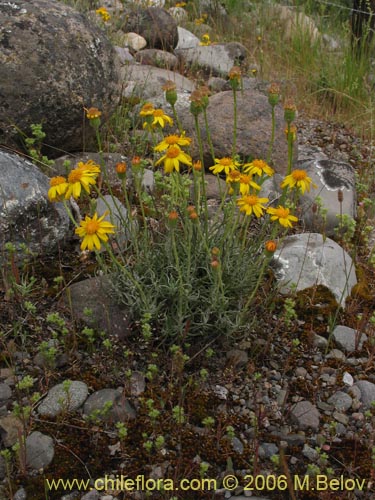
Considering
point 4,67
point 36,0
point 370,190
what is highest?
point 36,0

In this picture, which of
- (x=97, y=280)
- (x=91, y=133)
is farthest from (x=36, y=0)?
(x=97, y=280)

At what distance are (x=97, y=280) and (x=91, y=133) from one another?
1443 millimetres

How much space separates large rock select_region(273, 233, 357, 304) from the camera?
2985 millimetres

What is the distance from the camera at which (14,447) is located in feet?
6.30

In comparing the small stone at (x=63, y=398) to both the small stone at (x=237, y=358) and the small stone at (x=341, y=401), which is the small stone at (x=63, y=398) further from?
the small stone at (x=341, y=401)

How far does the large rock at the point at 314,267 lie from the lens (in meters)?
2.99

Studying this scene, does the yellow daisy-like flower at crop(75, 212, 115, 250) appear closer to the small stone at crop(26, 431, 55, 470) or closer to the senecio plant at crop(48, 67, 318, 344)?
the senecio plant at crop(48, 67, 318, 344)

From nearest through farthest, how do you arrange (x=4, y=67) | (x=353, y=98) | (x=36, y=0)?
1. (x=4, y=67)
2. (x=36, y=0)
3. (x=353, y=98)

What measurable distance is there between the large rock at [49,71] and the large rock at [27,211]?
55cm

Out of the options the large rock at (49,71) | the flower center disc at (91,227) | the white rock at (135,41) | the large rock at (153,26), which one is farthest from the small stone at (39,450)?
the large rock at (153,26)

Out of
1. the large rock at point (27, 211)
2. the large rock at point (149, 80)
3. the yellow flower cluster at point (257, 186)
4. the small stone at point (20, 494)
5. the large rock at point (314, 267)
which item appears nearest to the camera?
the small stone at point (20, 494)

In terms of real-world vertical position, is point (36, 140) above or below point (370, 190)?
above

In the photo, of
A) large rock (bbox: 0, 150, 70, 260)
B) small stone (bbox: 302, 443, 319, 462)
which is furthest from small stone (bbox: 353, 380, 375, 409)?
large rock (bbox: 0, 150, 70, 260)

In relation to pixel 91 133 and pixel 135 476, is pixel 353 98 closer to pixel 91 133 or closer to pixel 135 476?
pixel 91 133
